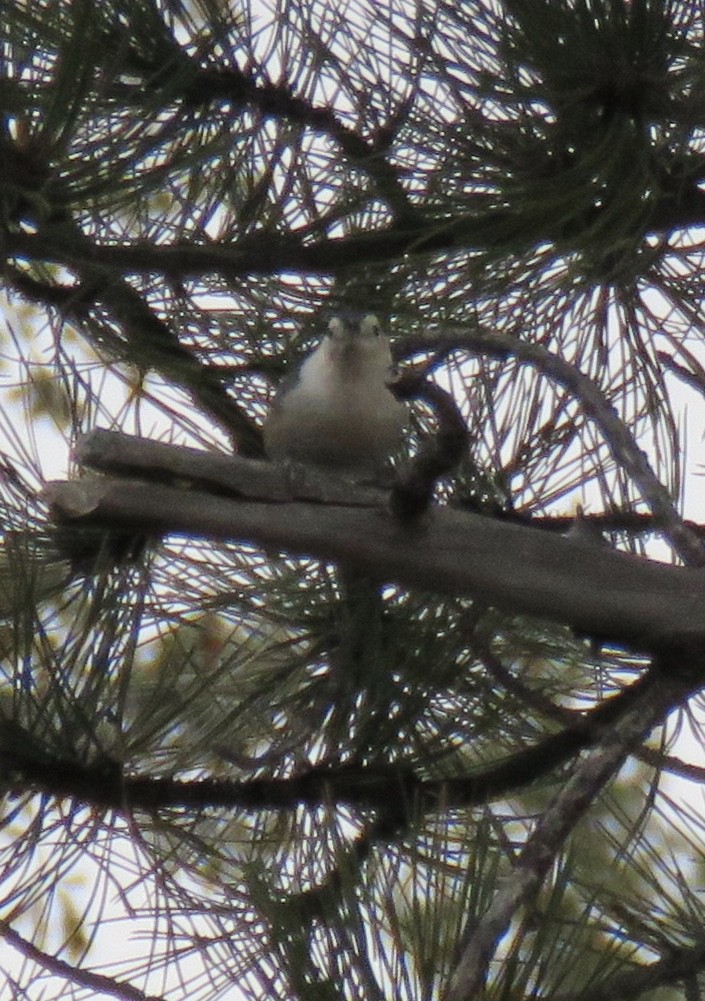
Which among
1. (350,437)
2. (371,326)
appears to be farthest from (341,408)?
(371,326)

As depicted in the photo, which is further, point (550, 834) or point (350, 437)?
point (350, 437)

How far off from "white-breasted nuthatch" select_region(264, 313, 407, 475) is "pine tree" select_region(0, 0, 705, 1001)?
Answer: 41mm

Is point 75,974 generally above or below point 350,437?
below

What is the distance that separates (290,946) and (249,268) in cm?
75

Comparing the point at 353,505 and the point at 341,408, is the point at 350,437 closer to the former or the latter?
the point at 341,408

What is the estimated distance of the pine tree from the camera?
55.2 inches

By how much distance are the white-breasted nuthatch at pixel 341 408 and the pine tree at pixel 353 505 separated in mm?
41

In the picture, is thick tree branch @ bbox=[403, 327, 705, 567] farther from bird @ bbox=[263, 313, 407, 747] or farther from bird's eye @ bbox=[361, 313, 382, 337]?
bird's eye @ bbox=[361, 313, 382, 337]

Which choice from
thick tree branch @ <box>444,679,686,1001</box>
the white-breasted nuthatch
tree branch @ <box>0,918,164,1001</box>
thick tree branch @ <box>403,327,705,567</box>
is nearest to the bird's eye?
the white-breasted nuthatch

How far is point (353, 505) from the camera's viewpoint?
1.47 metres

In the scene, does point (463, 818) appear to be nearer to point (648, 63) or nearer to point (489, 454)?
point (489, 454)

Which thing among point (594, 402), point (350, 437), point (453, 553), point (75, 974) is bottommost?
point (75, 974)

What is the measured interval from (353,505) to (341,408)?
71cm

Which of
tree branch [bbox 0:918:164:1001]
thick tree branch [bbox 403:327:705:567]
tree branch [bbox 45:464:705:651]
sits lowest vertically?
tree branch [bbox 0:918:164:1001]
